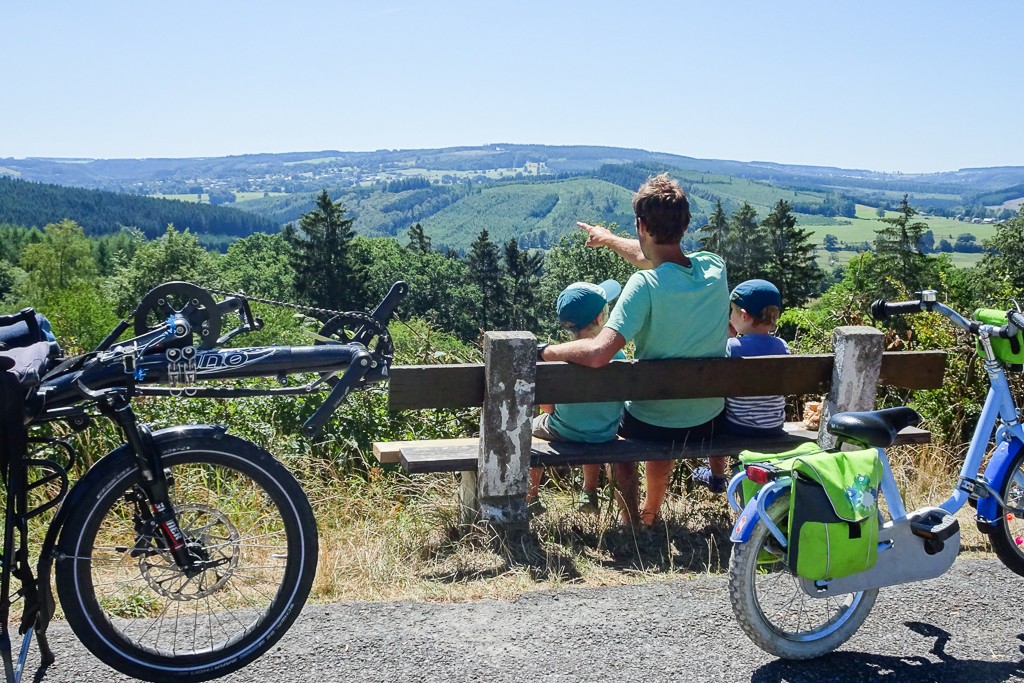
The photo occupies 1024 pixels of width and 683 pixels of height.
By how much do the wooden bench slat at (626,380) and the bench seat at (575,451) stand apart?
0.88 feet

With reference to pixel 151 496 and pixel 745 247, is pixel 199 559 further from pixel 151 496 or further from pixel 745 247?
pixel 745 247

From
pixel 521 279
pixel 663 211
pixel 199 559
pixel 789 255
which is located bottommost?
pixel 521 279

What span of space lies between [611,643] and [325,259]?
81256 millimetres

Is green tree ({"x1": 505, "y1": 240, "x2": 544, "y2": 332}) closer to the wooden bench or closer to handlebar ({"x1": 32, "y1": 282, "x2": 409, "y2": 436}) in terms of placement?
the wooden bench

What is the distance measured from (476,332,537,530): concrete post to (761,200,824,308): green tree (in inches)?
2764

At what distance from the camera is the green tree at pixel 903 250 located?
63.5 metres

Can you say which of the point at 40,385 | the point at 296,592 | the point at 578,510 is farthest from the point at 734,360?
the point at 40,385

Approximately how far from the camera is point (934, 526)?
327cm

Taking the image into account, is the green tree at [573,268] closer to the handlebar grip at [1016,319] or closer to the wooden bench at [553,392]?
the wooden bench at [553,392]

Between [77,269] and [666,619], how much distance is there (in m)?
109

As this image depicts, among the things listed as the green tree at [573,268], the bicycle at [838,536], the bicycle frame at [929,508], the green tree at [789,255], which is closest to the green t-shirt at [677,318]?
the bicycle at [838,536]

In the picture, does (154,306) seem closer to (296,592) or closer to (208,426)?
(208,426)

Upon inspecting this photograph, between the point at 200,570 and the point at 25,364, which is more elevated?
the point at 25,364

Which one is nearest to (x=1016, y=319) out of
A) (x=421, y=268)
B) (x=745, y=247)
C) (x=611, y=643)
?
(x=611, y=643)
